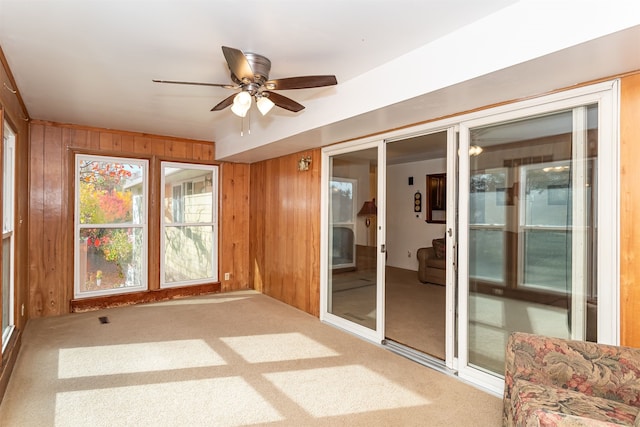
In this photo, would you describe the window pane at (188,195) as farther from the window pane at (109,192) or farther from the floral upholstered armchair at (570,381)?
the floral upholstered armchair at (570,381)

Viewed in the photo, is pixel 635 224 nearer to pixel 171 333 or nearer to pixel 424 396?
pixel 424 396

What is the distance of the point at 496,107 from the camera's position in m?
2.50

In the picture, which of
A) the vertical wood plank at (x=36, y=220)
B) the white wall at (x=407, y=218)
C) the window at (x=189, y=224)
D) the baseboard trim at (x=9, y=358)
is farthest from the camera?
the white wall at (x=407, y=218)

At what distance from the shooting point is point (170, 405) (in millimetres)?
2312

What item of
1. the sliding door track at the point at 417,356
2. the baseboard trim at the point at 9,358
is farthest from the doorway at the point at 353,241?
the baseboard trim at the point at 9,358

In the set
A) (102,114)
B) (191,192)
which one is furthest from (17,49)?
(191,192)

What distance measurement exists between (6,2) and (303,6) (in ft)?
5.14

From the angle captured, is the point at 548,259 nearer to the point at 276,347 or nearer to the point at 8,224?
the point at 276,347

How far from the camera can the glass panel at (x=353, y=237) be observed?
3682 millimetres

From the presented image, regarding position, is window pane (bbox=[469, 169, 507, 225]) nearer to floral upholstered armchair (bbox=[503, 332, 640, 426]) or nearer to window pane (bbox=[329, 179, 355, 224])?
floral upholstered armchair (bbox=[503, 332, 640, 426])

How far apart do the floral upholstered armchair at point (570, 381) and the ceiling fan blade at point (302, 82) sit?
1884 mm

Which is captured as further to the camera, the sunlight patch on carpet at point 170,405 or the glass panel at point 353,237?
the glass panel at point 353,237

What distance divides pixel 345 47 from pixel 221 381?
2.57 metres

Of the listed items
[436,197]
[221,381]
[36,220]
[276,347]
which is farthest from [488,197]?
[36,220]
